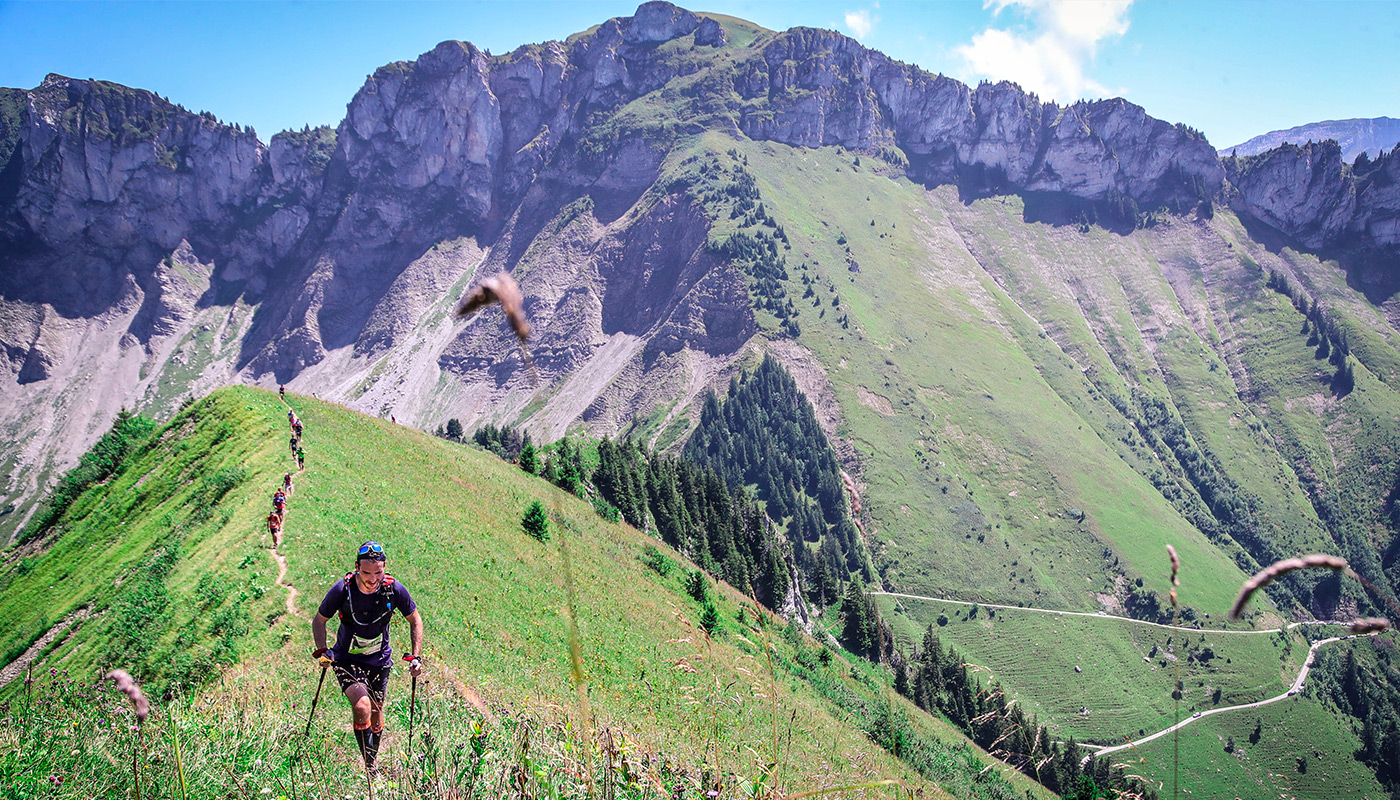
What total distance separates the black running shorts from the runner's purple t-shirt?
0.25ft

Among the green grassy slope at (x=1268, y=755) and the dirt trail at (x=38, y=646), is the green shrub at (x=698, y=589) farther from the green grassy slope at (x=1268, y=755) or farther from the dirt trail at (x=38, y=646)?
the green grassy slope at (x=1268, y=755)

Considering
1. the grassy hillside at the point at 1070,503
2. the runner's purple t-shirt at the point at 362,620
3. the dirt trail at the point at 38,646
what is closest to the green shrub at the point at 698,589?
the dirt trail at the point at 38,646

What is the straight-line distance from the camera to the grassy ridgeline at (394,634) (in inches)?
251

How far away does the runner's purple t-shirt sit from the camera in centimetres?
877

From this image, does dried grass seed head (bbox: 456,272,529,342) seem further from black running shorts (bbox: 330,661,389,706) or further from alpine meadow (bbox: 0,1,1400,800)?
black running shorts (bbox: 330,661,389,706)

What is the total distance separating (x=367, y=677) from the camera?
28.8ft

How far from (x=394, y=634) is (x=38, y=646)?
12805 millimetres

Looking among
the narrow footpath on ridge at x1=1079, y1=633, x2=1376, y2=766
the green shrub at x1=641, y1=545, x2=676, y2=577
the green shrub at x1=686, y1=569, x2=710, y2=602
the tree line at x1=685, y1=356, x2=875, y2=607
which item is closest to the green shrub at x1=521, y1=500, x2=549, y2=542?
the green shrub at x1=641, y1=545, x2=676, y2=577

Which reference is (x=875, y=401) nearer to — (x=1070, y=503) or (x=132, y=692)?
(x=1070, y=503)

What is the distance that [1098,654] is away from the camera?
11862 cm

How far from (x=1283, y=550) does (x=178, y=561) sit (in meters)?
220

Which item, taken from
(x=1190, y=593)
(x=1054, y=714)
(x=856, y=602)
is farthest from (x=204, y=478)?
(x=1190, y=593)

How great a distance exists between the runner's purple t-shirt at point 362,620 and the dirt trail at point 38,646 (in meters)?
17.3

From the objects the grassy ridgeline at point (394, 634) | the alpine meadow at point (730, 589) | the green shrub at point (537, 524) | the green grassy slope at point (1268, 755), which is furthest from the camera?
the green grassy slope at point (1268, 755)
